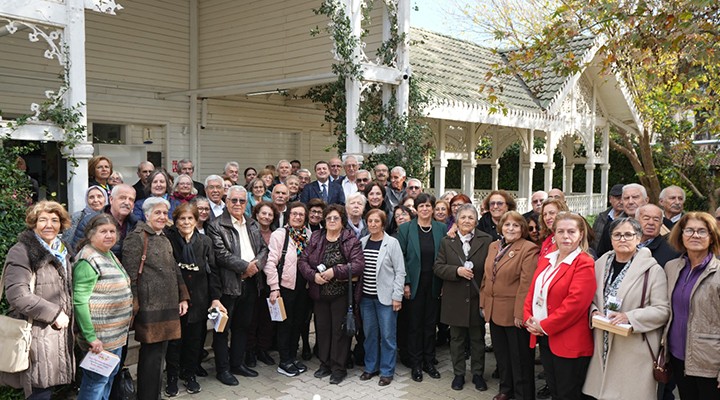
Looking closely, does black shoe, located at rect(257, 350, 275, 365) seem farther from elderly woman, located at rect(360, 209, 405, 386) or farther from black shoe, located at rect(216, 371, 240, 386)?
elderly woman, located at rect(360, 209, 405, 386)

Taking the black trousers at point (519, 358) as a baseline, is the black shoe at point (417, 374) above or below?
below

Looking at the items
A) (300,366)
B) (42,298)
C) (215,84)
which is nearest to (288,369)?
(300,366)

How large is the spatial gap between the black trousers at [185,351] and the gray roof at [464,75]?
6.44 metres

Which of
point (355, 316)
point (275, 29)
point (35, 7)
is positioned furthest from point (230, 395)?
point (275, 29)

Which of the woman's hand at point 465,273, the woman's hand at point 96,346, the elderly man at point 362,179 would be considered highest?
the elderly man at point 362,179

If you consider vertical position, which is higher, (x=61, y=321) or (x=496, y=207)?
(x=496, y=207)

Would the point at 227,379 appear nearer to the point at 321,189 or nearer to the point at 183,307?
the point at 183,307

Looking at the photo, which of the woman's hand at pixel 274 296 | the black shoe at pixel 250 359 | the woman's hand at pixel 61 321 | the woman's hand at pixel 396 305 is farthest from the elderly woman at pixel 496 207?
the woman's hand at pixel 61 321

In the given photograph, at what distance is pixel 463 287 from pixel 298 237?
5.83 ft

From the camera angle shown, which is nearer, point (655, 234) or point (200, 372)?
point (655, 234)

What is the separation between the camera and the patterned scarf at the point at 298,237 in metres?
6.09

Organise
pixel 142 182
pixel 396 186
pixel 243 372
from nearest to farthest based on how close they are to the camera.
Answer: pixel 243 372 → pixel 142 182 → pixel 396 186

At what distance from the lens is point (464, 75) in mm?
12922

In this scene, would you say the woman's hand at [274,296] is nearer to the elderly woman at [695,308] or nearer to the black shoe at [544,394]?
the black shoe at [544,394]
